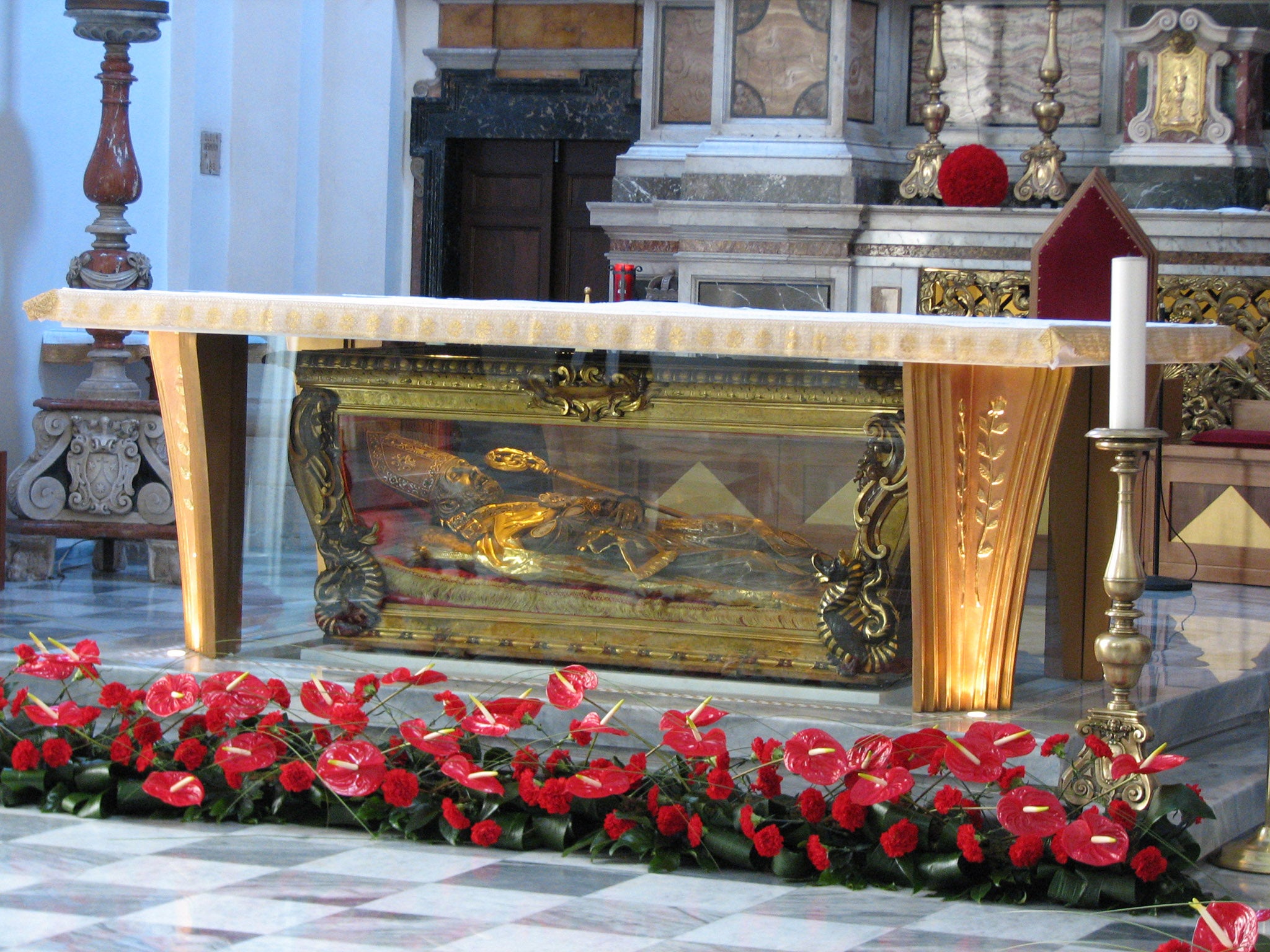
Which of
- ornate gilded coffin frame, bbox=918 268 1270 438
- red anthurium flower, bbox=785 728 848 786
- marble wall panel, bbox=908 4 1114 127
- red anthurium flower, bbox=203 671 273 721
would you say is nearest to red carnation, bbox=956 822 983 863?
red anthurium flower, bbox=785 728 848 786

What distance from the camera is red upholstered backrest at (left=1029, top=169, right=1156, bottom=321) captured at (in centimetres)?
405

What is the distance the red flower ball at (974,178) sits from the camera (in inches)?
279

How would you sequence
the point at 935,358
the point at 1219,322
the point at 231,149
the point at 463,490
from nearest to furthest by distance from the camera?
the point at 935,358, the point at 463,490, the point at 1219,322, the point at 231,149

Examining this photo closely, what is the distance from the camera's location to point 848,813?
2.88 m

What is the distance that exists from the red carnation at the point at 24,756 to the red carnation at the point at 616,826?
1106 mm

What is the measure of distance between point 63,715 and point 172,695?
0.70ft

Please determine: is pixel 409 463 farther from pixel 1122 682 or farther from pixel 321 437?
pixel 1122 682

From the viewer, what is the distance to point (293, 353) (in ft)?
12.6

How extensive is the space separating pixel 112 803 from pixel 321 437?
0.96 m

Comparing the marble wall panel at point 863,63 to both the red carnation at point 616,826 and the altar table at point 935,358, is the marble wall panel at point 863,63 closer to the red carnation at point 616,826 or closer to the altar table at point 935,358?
the altar table at point 935,358

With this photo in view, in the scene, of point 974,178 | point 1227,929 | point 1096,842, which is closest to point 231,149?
point 974,178

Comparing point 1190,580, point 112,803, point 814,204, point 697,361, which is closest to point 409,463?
point 697,361

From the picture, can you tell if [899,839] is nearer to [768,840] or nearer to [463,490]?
[768,840]

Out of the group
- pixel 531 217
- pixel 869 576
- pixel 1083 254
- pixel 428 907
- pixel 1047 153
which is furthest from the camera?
pixel 531 217
